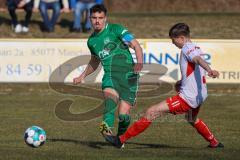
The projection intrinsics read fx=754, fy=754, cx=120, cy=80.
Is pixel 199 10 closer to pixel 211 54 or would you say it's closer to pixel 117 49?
pixel 211 54

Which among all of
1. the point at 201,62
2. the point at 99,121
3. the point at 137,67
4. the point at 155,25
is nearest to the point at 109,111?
the point at 137,67

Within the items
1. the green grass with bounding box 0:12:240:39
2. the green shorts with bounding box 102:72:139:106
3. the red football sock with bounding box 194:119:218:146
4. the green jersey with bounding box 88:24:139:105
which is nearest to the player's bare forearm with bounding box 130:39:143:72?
the green jersey with bounding box 88:24:139:105

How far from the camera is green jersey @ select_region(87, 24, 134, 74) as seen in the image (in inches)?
406

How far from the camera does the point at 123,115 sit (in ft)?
33.9

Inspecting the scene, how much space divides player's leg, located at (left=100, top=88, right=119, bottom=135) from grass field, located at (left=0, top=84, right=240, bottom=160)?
288 mm

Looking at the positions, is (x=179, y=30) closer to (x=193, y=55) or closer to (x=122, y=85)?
(x=193, y=55)

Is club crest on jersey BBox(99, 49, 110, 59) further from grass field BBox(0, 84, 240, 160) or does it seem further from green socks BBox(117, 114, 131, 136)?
grass field BBox(0, 84, 240, 160)

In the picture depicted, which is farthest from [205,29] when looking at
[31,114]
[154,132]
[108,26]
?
[108,26]

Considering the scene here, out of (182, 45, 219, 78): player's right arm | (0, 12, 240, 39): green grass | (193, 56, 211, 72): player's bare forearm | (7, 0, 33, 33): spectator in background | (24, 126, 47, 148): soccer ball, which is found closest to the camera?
(193, 56, 211, 72): player's bare forearm

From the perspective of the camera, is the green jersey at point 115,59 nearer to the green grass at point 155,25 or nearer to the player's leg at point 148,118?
the player's leg at point 148,118

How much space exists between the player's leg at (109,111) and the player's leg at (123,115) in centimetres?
10

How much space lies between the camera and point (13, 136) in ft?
38.7

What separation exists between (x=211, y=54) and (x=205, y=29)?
195 inches

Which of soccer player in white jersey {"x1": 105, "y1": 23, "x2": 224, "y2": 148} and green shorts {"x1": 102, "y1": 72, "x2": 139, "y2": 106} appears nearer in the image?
soccer player in white jersey {"x1": 105, "y1": 23, "x2": 224, "y2": 148}
